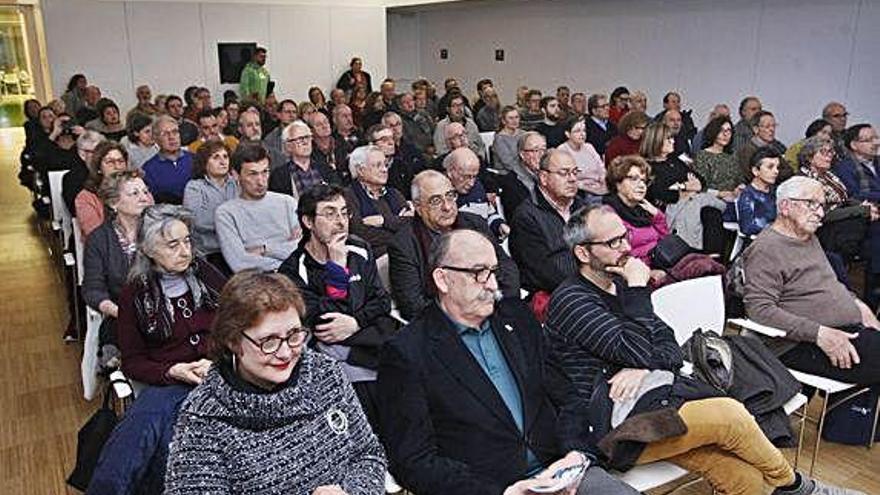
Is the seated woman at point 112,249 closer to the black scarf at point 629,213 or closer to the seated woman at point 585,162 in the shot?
the black scarf at point 629,213

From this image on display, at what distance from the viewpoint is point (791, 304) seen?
123 inches

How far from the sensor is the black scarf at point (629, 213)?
149 inches

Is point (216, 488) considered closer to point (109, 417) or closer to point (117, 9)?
point (109, 417)

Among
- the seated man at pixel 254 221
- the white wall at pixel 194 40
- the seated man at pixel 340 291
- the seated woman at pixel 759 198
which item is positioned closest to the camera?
the seated man at pixel 340 291

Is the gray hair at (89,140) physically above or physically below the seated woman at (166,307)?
above

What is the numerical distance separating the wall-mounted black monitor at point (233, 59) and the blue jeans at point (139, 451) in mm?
9692

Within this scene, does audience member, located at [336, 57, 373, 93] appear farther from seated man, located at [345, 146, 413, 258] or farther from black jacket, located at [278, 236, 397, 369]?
black jacket, located at [278, 236, 397, 369]

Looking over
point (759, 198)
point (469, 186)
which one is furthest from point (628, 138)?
point (469, 186)

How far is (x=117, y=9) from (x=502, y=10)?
589cm

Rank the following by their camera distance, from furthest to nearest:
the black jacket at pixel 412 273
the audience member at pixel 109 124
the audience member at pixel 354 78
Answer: the audience member at pixel 354 78, the audience member at pixel 109 124, the black jacket at pixel 412 273

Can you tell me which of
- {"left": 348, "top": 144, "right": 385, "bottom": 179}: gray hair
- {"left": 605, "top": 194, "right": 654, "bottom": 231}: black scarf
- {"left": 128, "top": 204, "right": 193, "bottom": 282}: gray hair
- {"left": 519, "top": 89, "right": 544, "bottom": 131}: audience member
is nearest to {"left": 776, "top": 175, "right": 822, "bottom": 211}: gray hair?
{"left": 605, "top": 194, "right": 654, "bottom": 231}: black scarf

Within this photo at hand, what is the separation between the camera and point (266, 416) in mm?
1741

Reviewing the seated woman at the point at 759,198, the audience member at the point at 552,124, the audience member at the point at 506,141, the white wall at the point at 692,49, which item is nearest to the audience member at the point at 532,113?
the audience member at the point at 552,124

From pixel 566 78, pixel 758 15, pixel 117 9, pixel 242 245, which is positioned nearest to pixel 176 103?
pixel 117 9
